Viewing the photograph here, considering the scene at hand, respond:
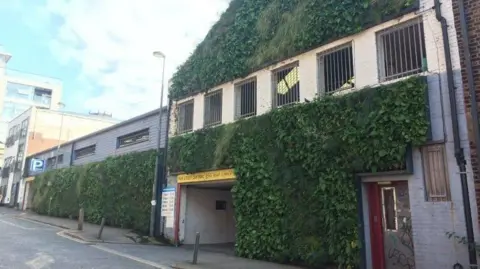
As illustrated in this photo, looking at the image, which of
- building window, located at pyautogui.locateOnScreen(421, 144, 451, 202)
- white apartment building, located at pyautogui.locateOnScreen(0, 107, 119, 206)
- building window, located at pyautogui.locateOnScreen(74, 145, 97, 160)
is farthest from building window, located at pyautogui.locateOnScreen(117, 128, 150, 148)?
white apartment building, located at pyautogui.locateOnScreen(0, 107, 119, 206)

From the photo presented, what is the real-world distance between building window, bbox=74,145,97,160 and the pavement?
1060 cm

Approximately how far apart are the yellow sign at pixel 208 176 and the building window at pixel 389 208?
5.28 m

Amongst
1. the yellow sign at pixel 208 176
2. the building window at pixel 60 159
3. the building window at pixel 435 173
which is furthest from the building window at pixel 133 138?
the building window at pixel 435 173

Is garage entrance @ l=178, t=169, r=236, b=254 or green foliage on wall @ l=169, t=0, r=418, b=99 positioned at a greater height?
green foliage on wall @ l=169, t=0, r=418, b=99

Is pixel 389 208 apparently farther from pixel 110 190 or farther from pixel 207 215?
pixel 110 190

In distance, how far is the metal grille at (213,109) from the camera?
15789 mm

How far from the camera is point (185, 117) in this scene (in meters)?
17.5

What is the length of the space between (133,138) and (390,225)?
15.1m

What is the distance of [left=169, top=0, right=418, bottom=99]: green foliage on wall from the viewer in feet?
36.2

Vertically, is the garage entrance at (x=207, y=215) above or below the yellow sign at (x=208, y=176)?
below

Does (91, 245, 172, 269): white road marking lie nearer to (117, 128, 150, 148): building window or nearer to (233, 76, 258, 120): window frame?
(233, 76, 258, 120): window frame

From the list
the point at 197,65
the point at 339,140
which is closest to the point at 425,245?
the point at 339,140

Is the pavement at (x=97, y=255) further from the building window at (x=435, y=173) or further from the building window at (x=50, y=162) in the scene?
the building window at (x=50, y=162)

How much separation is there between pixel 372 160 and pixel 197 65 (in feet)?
30.0
